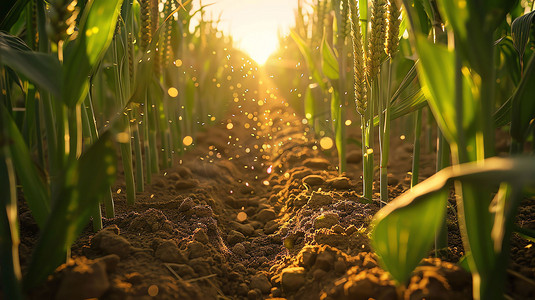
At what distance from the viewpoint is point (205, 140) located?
10.7 feet

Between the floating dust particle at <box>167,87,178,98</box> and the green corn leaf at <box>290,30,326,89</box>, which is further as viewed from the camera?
the floating dust particle at <box>167,87,178,98</box>

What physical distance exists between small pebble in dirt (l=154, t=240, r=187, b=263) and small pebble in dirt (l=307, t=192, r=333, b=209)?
65 centimetres

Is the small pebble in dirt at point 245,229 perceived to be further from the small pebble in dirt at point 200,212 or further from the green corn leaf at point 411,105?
the green corn leaf at point 411,105

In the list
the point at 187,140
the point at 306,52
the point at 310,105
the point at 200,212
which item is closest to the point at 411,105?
the point at 200,212

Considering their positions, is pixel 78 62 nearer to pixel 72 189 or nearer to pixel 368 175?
pixel 72 189

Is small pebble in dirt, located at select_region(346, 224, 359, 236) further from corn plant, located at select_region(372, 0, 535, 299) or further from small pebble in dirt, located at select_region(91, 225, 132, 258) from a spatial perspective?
small pebble in dirt, located at select_region(91, 225, 132, 258)

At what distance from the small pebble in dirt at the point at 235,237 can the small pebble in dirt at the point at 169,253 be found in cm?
42

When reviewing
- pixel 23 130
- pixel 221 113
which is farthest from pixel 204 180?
pixel 221 113

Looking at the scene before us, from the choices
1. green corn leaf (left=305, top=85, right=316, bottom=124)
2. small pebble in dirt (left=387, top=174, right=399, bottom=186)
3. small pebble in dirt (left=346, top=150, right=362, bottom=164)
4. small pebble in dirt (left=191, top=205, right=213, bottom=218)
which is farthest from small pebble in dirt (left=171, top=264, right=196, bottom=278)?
green corn leaf (left=305, top=85, right=316, bottom=124)

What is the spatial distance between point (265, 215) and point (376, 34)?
83 cm

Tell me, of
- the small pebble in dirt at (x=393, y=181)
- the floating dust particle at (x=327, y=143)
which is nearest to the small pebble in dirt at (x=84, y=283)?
the small pebble in dirt at (x=393, y=181)

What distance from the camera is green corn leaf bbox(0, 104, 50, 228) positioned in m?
0.65

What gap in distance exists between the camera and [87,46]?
0.70m

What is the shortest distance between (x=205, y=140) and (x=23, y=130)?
2.00 metres
